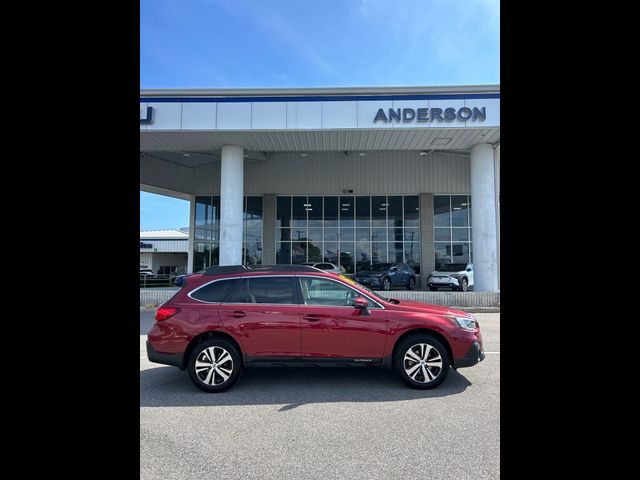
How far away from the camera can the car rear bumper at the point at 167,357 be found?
511cm

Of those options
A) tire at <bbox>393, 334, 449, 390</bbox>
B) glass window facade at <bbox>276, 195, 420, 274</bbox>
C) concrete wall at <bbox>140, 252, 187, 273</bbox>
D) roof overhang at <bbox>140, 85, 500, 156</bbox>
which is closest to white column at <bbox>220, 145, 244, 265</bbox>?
roof overhang at <bbox>140, 85, 500, 156</bbox>

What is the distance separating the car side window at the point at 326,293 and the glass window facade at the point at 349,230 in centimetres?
1932

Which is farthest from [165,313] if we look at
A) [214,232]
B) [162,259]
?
[162,259]

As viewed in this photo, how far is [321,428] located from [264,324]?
1664 mm

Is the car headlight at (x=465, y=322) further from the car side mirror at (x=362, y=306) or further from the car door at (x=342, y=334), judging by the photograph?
the car side mirror at (x=362, y=306)

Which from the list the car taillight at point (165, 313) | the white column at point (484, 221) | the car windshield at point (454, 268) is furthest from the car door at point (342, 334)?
the car windshield at point (454, 268)

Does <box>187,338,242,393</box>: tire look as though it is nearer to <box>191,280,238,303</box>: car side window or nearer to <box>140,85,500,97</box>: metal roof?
<box>191,280,238,303</box>: car side window

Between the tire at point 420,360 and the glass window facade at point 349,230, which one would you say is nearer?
the tire at point 420,360
